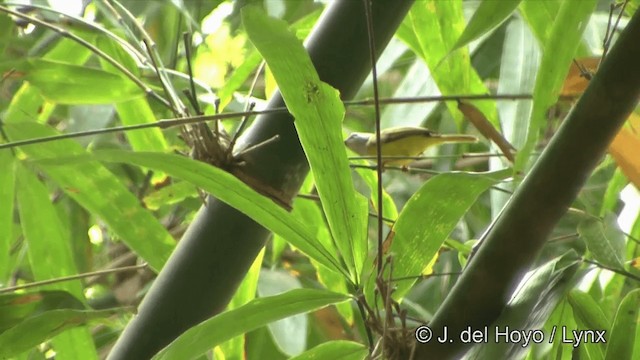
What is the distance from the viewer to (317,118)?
1.48ft

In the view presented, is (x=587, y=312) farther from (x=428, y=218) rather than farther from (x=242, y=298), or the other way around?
(x=242, y=298)

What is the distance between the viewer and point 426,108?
80 centimetres

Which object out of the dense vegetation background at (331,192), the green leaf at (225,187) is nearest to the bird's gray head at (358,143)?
the dense vegetation background at (331,192)

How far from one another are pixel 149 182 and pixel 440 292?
376 millimetres

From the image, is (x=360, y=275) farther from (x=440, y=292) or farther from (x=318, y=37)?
(x=440, y=292)

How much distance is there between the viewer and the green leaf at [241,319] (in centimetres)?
44

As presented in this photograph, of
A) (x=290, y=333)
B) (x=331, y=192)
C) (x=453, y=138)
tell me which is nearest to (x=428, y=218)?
(x=331, y=192)

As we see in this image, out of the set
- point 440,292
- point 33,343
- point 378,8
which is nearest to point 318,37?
point 378,8

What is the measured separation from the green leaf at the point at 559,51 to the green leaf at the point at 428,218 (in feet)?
0.13

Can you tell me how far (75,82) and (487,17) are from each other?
33 cm

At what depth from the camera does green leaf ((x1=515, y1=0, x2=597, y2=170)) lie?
44 centimetres

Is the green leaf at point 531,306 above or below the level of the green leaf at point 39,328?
below

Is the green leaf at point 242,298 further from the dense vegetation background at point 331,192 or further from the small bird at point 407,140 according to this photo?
the small bird at point 407,140

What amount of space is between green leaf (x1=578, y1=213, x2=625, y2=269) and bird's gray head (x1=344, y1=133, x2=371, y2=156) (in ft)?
0.77
